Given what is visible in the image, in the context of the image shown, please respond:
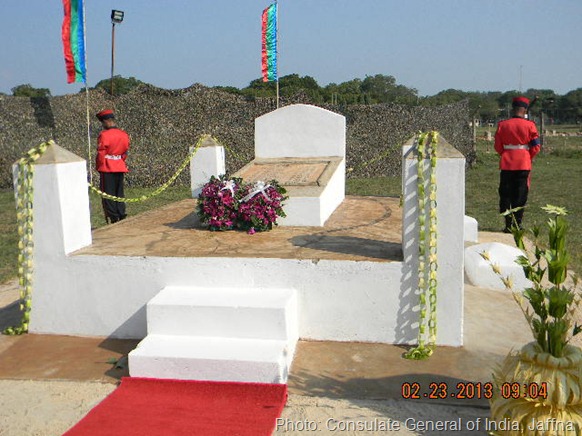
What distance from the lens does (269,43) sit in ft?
41.1

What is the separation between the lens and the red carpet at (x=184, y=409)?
3.15 m

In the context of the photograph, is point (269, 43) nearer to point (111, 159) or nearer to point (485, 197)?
point (485, 197)

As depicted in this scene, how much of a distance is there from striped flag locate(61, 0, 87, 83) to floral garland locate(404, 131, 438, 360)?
362 inches

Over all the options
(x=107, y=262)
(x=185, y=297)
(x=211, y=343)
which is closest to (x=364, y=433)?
(x=211, y=343)

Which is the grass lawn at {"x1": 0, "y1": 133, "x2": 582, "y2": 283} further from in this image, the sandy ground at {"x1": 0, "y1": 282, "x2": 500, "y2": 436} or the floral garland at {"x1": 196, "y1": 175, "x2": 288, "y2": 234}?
the sandy ground at {"x1": 0, "y1": 282, "x2": 500, "y2": 436}

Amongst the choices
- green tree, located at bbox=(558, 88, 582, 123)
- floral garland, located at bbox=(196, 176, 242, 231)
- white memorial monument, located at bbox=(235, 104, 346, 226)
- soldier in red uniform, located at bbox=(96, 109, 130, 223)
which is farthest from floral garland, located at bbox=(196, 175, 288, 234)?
green tree, located at bbox=(558, 88, 582, 123)

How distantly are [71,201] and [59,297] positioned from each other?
75cm

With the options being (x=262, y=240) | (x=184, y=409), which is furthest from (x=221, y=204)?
(x=184, y=409)

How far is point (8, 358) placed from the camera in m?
4.19

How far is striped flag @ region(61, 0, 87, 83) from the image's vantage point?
11.0 meters

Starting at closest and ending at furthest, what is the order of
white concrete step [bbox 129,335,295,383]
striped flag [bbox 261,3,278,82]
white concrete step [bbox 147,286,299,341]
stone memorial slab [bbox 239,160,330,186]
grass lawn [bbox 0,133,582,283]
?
1. white concrete step [bbox 129,335,295,383]
2. white concrete step [bbox 147,286,299,341]
3. stone memorial slab [bbox 239,160,330,186]
4. grass lawn [bbox 0,133,582,283]
5. striped flag [bbox 261,3,278,82]

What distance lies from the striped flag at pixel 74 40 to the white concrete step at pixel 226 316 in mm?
8804

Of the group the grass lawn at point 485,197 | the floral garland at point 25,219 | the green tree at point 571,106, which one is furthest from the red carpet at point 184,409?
the green tree at point 571,106

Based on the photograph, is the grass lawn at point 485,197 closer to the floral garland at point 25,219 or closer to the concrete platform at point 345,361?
the floral garland at point 25,219
